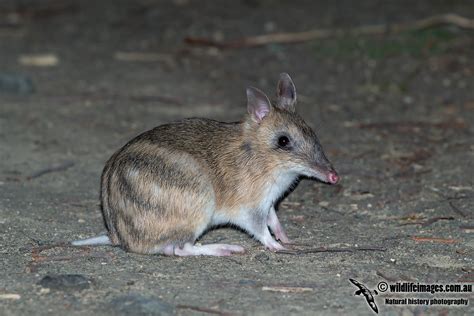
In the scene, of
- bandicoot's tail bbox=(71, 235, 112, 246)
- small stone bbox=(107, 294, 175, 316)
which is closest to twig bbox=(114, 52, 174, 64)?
bandicoot's tail bbox=(71, 235, 112, 246)

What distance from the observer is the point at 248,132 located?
6539 millimetres

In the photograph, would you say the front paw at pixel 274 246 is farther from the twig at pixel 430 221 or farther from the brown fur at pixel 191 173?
the twig at pixel 430 221

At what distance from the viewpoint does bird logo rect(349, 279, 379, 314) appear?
201 inches

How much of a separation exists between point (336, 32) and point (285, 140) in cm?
673

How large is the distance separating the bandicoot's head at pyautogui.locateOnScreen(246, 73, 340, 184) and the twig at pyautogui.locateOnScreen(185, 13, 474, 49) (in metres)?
6.38

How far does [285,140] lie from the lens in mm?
6422

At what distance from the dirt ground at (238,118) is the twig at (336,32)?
0.46 feet

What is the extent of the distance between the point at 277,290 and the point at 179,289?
60 centimetres

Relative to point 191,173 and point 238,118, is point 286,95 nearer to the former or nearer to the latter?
point 191,173

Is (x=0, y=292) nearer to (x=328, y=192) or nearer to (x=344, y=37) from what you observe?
(x=328, y=192)

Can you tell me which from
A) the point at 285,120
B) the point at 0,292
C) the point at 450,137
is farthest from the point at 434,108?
the point at 0,292

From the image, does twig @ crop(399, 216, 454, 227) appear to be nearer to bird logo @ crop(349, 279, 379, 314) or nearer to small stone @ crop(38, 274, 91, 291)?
bird logo @ crop(349, 279, 379, 314)

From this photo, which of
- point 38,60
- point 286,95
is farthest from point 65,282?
point 38,60

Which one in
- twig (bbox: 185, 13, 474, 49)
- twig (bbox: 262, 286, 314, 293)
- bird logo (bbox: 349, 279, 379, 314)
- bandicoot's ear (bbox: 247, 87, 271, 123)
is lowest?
twig (bbox: 262, 286, 314, 293)
